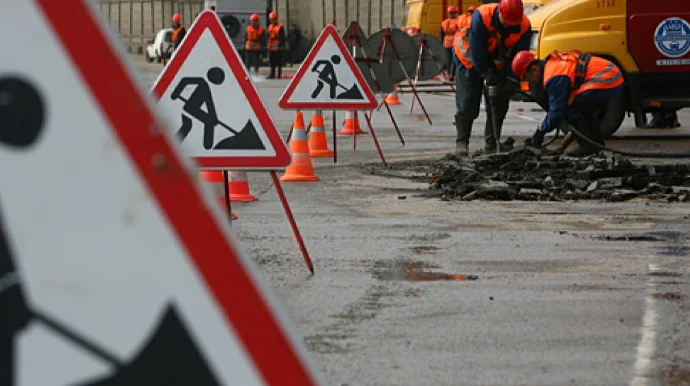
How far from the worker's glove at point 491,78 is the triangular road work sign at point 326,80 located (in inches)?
81.3

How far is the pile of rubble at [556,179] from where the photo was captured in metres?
12.6

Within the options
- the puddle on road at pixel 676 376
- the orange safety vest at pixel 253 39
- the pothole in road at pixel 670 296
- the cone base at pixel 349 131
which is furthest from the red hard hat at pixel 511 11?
the orange safety vest at pixel 253 39

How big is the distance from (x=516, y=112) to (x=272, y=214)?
15.6m

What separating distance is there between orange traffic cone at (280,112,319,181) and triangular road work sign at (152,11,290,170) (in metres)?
5.42

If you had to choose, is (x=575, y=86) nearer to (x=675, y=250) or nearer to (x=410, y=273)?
(x=675, y=250)

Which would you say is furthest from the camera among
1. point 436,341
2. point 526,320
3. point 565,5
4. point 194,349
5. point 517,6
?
point 565,5

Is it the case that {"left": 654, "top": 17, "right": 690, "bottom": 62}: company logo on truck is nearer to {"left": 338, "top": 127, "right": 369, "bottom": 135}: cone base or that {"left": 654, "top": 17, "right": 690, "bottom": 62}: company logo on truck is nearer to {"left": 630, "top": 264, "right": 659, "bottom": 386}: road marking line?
{"left": 338, "top": 127, "right": 369, "bottom": 135}: cone base

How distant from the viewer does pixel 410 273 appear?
8508 mm

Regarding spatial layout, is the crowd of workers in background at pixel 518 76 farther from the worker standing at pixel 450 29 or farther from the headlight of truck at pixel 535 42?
the worker standing at pixel 450 29

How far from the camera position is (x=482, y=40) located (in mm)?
16234

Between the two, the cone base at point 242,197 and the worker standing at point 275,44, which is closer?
the cone base at point 242,197

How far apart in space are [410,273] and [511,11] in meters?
7.91

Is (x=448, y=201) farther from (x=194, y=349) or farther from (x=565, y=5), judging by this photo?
(x=194, y=349)

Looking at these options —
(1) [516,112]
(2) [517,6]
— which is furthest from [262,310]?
(1) [516,112]
